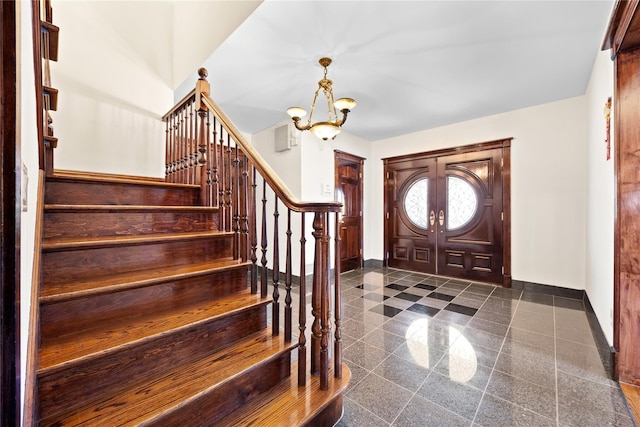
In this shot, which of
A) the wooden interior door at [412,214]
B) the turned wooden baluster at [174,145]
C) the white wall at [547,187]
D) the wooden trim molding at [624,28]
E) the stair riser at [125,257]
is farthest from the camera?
the wooden interior door at [412,214]

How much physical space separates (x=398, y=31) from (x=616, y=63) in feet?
4.91

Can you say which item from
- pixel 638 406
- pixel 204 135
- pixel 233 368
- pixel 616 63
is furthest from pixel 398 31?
pixel 638 406

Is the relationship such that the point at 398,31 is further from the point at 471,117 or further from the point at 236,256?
the point at 471,117

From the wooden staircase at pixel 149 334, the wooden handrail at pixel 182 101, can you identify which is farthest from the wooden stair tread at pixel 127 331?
the wooden handrail at pixel 182 101

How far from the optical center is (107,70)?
3.08 meters

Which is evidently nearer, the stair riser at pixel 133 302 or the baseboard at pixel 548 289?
the stair riser at pixel 133 302

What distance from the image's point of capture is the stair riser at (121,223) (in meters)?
1.55

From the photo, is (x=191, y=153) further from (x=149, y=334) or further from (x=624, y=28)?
(x=624, y=28)

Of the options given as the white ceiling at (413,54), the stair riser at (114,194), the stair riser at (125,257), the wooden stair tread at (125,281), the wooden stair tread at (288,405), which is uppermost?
the white ceiling at (413,54)

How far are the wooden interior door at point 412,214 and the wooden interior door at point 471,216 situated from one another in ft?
0.53

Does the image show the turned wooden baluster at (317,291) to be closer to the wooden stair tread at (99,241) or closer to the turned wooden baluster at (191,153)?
the wooden stair tread at (99,241)

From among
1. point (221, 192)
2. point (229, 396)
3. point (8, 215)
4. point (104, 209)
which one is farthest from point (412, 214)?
point (8, 215)

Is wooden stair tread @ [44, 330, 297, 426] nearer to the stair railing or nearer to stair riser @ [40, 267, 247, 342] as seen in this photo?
the stair railing

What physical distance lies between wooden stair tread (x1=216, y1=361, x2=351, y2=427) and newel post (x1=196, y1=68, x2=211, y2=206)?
1.56m
